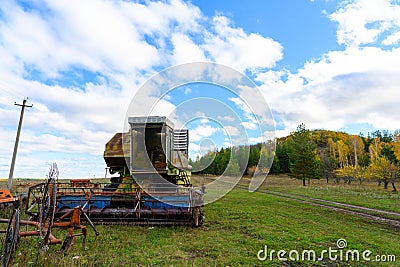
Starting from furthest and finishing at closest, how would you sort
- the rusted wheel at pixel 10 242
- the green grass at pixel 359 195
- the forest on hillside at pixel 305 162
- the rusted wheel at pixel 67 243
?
the green grass at pixel 359 195 < the forest on hillside at pixel 305 162 < the rusted wheel at pixel 67 243 < the rusted wheel at pixel 10 242

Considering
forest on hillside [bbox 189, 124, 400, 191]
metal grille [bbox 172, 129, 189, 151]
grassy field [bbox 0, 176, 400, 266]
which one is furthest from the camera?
forest on hillside [bbox 189, 124, 400, 191]

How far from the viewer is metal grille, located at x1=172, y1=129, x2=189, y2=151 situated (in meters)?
11.3

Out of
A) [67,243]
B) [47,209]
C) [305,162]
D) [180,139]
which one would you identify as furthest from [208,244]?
[305,162]

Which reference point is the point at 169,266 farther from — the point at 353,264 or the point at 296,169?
the point at 296,169

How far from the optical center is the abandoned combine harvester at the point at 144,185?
854cm

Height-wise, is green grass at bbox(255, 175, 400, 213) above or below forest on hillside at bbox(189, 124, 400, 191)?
below

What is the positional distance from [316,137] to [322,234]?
278 ft

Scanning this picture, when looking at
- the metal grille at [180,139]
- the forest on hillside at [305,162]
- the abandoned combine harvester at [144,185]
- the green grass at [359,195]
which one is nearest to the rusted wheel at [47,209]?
the abandoned combine harvester at [144,185]

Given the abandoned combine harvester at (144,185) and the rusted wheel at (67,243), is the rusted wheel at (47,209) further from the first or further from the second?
the abandoned combine harvester at (144,185)

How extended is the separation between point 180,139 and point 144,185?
262 cm

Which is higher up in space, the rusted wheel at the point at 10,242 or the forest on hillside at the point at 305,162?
the forest on hillside at the point at 305,162

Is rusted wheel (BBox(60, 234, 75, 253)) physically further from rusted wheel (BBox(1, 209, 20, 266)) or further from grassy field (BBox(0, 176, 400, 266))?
rusted wheel (BBox(1, 209, 20, 266))

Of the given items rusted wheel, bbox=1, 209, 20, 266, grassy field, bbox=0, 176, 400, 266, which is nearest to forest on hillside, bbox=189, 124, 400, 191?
grassy field, bbox=0, 176, 400, 266

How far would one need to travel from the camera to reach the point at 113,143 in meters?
10.5
